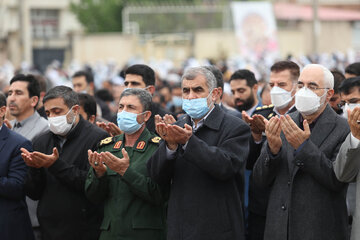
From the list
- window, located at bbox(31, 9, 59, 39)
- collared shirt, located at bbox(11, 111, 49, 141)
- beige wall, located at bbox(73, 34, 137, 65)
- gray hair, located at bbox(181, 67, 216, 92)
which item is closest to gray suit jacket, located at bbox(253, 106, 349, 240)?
gray hair, located at bbox(181, 67, 216, 92)

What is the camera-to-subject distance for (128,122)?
19.3 feet

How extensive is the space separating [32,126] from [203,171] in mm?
2622

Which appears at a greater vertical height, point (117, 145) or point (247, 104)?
point (247, 104)

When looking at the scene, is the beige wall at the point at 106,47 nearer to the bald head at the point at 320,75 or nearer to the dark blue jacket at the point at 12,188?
the dark blue jacket at the point at 12,188

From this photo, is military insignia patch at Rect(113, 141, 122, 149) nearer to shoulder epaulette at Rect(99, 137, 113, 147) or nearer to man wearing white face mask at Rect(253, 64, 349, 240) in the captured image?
shoulder epaulette at Rect(99, 137, 113, 147)

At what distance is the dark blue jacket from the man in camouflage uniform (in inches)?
25.1

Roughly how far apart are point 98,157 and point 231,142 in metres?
1.09

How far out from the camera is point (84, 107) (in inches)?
297

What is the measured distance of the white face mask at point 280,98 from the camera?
22.0 ft

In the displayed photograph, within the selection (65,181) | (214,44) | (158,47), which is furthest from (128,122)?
(214,44)

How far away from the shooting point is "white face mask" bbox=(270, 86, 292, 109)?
671 cm

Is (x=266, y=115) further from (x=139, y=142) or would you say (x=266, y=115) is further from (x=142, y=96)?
(x=139, y=142)

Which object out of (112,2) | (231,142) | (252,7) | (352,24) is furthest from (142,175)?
(112,2)

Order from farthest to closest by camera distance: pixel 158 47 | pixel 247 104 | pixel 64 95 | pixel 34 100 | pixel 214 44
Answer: pixel 214 44
pixel 158 47
pixel 247 104
pixel 34 100
pixel 64 95
